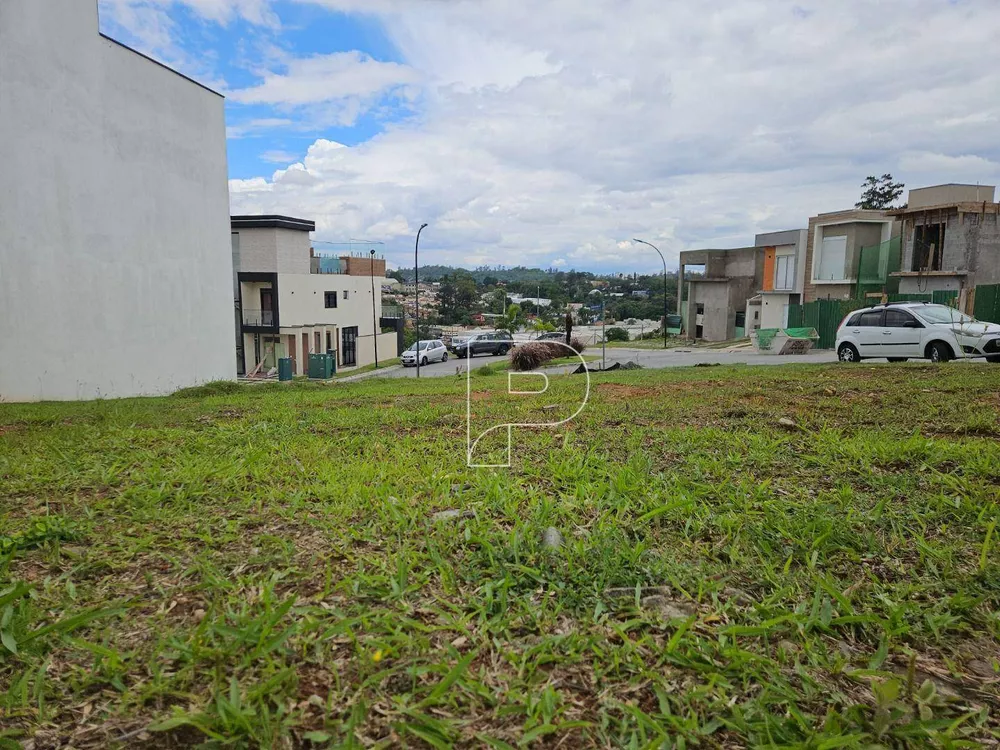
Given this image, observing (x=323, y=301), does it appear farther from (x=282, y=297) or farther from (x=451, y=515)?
(x=451, y=515)

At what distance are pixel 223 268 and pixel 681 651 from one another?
2141 cm

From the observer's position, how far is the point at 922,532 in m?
3.26

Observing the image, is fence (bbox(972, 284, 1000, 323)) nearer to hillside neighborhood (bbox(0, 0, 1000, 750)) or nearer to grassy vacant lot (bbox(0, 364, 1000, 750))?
hillside neighborhood (bbox(0, 0, 1000, 750))

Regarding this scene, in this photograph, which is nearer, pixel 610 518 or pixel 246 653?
pixel 246 653

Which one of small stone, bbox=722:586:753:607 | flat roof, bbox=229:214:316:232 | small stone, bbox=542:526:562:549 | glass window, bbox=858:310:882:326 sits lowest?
small stone, bbox=722:586:753:607

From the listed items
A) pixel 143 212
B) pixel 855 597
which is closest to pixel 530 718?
pixel 855 597

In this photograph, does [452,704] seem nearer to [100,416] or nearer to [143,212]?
[100,416]

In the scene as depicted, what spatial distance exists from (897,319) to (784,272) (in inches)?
1042

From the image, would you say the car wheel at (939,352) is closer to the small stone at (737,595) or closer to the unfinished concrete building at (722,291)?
the small stone at (737,595)

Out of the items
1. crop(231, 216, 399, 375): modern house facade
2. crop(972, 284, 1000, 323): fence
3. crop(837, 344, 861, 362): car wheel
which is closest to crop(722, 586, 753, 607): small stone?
crop(837, 344, 861, 362): car wheel

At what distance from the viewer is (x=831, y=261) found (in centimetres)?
3288

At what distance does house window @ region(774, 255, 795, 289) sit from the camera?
3841cm

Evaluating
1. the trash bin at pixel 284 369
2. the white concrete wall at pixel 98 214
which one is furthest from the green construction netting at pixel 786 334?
the trash bin at pixel 284 369

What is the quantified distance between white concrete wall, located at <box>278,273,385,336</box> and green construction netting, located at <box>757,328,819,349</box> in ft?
80.9
